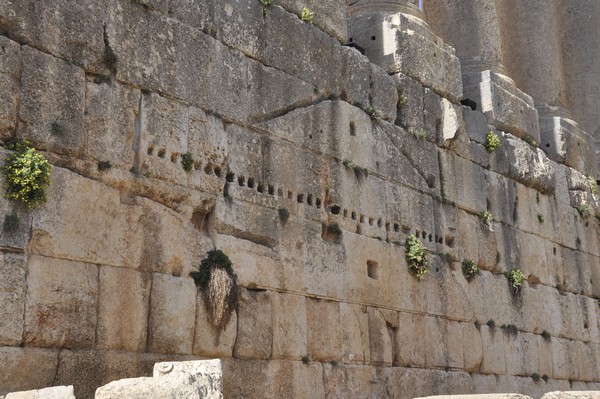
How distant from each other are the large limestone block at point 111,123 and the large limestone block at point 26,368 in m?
1.78

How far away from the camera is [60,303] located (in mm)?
7227

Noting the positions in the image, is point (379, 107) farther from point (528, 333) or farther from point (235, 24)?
point (528, 333)

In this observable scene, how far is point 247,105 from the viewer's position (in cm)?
945

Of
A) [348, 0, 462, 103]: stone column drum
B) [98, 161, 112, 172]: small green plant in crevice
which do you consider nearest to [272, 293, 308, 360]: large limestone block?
[98, 161, 112, 172]: small green plant in crevice

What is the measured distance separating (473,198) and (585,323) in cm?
373

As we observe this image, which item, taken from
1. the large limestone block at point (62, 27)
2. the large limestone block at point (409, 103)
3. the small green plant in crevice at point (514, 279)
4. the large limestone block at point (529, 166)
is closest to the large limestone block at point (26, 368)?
the large limestone block at point (62, 27)

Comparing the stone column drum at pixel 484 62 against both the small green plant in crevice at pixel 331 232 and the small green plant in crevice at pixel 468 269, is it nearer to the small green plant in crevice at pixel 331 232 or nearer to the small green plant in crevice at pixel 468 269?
the small green plant in crevice at pixel 468 269

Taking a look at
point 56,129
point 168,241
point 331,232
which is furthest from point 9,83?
point 331,232

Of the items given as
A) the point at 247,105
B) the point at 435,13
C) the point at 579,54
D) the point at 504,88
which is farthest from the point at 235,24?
the point at 579,54

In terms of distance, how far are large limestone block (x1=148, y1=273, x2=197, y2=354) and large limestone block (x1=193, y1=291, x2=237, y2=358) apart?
80mm

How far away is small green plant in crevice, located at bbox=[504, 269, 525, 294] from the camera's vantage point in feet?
43.3

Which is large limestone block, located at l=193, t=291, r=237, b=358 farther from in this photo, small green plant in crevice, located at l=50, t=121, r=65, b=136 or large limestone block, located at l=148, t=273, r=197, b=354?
small green plant in crevice, located at l=50, t=121, r=65, b=136

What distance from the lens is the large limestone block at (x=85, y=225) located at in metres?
7.28

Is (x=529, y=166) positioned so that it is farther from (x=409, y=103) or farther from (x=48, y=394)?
(x=48, y=394)
